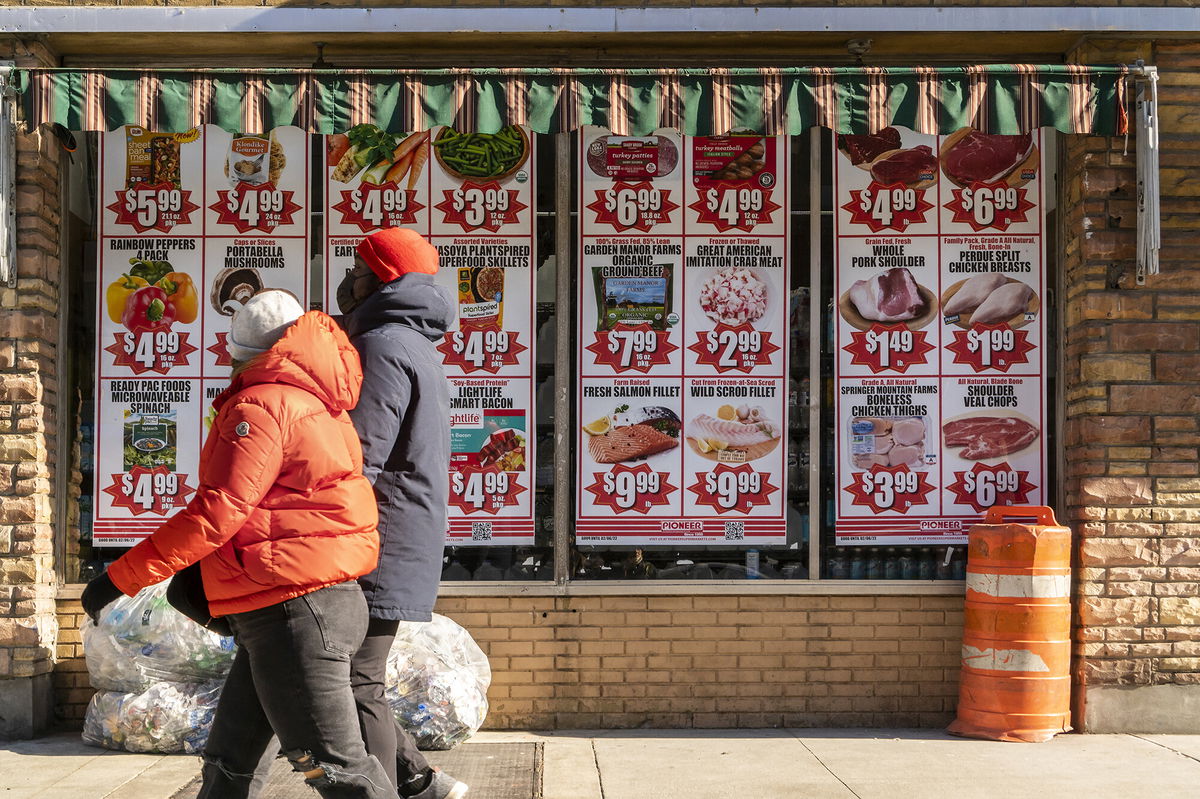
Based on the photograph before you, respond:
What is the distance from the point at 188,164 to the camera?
6746mm

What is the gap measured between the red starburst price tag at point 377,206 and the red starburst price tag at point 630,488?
171 cm

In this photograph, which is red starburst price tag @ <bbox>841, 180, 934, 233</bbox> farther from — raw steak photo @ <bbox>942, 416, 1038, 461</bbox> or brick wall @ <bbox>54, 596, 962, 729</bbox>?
brick wall @ <bbox>54, 596, 962, 729</bbox>

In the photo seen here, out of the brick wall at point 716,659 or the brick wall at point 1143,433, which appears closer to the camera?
the brick wall at point 1143,433

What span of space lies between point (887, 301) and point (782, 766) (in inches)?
99.3

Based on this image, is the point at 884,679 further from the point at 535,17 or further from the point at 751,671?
the point at 535,17

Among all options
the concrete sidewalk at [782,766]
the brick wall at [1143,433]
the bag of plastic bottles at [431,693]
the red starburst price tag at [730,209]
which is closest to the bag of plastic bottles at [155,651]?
the concrete sidewalk at [782,766]

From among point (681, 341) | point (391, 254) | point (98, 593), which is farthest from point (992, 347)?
point (98, 593)

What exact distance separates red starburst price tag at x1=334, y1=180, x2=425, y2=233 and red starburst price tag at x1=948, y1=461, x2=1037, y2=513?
127 inches

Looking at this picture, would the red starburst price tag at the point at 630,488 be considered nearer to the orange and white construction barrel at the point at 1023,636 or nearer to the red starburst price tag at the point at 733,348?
the red starburst price tag at the point at 733,348

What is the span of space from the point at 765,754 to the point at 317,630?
3093mm

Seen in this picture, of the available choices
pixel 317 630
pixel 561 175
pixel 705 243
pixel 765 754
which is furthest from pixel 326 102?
pixel 765 754

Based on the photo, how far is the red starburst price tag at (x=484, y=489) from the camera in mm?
6688

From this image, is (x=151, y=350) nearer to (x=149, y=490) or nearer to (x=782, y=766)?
(x=149, y=490)

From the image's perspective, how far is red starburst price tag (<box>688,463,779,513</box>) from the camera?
6.73 meters
